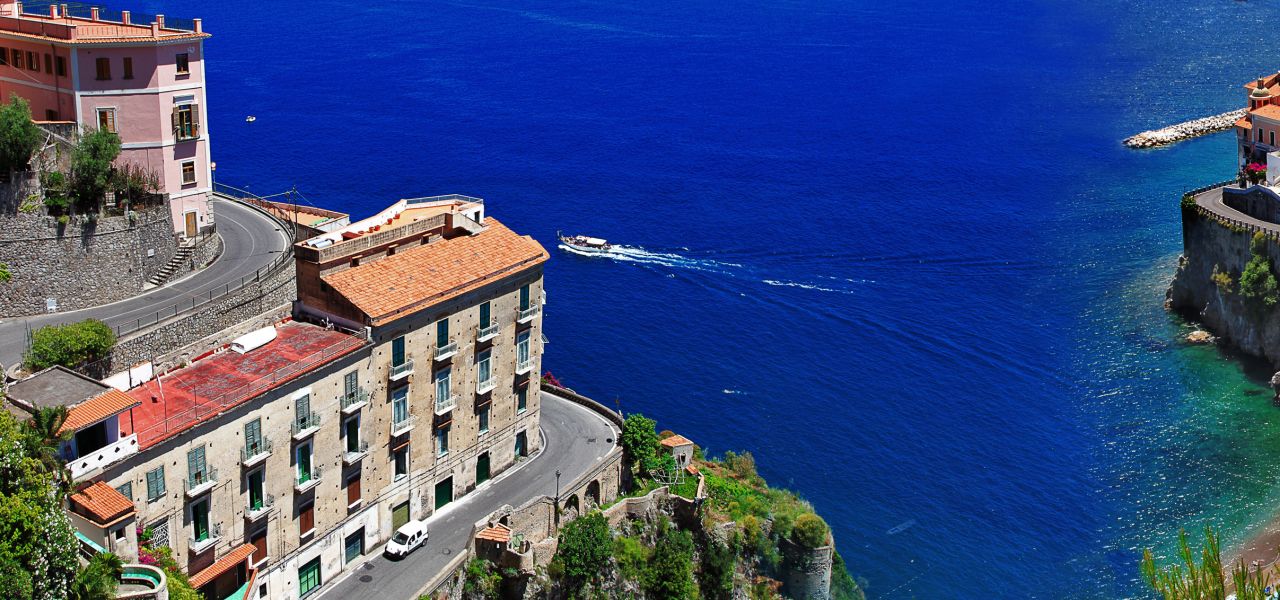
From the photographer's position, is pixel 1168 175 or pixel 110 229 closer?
pixel 110 229

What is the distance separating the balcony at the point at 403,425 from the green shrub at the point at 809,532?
24700mm

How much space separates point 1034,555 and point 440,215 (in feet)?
147

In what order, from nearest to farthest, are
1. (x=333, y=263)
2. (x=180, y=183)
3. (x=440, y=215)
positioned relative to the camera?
(x=333, y=263) < (x=440, y=215) < (x=180, y=183)

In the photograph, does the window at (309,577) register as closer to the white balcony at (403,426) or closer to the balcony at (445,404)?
the white balcony at (403,426)

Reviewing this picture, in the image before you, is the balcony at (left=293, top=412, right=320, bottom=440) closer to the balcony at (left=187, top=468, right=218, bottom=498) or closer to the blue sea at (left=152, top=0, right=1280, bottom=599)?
the balcony at (left=187, top=468, right=218, bottom=498)

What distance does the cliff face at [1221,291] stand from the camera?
12275 cm

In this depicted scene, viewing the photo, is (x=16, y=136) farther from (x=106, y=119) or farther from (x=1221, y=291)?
(x=1221, y=291)

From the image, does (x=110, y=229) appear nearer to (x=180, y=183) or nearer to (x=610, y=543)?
(x=180, y=183)

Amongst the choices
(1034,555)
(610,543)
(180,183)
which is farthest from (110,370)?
(1034,555)

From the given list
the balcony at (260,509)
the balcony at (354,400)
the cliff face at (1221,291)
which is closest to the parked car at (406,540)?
the balcony at (354,400)

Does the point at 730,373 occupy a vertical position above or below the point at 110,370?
below

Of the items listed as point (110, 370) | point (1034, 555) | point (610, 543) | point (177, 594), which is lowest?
point (1034, 555)

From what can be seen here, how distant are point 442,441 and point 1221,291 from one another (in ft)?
255

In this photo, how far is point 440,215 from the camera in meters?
81.5
